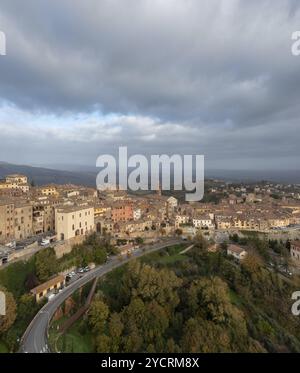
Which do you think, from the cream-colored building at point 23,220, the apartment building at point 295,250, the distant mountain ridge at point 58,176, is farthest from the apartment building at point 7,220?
the distant mountain ridge at point 58,176

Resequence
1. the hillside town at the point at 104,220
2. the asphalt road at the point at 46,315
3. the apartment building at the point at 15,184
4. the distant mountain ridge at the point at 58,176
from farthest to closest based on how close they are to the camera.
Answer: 1. the distant mountain ridge at the point at 58,176
2. the apartment building at the point at 15,184
3. the hillside town at the point at 104,220
4. the asphalt road at the point at 46,315

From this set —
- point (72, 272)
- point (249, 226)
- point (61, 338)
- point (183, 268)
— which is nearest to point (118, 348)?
point (61, 338)

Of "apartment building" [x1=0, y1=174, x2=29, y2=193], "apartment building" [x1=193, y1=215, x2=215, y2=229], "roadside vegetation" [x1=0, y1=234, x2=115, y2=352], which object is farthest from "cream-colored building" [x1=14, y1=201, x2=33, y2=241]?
"apartment building" [x1=193, y1=215, x2=215, y2=229]

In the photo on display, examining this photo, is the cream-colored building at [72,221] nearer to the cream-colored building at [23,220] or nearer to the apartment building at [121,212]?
the cream-colored building at [23,220]

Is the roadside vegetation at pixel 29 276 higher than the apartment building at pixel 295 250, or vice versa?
the roadside vegetation at pixel 29 276

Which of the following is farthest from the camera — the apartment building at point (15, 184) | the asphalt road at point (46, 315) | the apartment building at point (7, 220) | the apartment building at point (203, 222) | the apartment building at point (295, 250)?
the apartment building at point (15, 184)

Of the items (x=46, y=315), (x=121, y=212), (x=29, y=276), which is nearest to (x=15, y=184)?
(x=121, y=212)

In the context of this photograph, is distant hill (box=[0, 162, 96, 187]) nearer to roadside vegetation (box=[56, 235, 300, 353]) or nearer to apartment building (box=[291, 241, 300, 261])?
apartment building (box=[291, 241, 300, 261])
